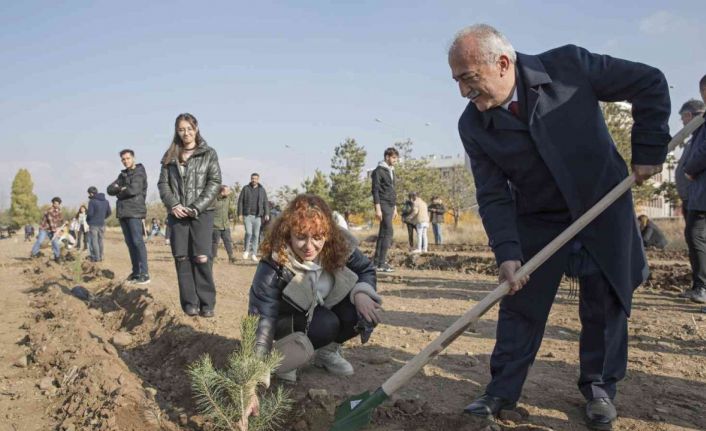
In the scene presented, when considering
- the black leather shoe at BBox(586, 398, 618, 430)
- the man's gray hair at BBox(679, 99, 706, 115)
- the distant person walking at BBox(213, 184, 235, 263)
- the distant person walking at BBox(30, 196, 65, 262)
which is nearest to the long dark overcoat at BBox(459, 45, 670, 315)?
the black leather shoe at BBox(586, 398, 618, 430)

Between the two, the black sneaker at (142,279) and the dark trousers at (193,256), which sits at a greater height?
the dark trousers at (193,256)

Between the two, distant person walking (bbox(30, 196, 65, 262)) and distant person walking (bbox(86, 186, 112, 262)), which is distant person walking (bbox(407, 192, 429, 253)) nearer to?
distant person walking (bbox(86, 186, 112, 262))

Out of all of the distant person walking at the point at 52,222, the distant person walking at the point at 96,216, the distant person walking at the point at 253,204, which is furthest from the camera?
the distant person walking at the point at 52,222

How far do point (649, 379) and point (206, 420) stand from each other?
277 centimetres

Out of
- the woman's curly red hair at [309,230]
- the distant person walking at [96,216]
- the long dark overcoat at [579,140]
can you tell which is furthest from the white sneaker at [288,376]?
the distant person walking at [96,216]

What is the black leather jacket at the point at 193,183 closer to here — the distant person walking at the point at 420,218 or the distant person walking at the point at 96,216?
the distant person walking at the point at 96,216

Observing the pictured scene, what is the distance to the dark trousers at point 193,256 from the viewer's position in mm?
5680

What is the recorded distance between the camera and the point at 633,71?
275 cm

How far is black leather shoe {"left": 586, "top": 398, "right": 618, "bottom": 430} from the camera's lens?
2.87 m

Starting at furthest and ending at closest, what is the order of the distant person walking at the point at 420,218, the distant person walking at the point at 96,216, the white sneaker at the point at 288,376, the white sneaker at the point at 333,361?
the distant person walking at the point at 420,218 < the distant person walking at the point at 96,216 < the white sneaker at the point at 333,361 < the white sneaker at the point at 288,376

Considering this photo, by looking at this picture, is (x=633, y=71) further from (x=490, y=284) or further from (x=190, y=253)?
(x=490, y=284)

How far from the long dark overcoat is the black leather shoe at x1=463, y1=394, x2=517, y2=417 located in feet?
2.54

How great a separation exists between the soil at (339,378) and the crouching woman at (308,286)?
0.32 metres

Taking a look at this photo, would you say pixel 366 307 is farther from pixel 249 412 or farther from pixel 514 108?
pixel 514 108
